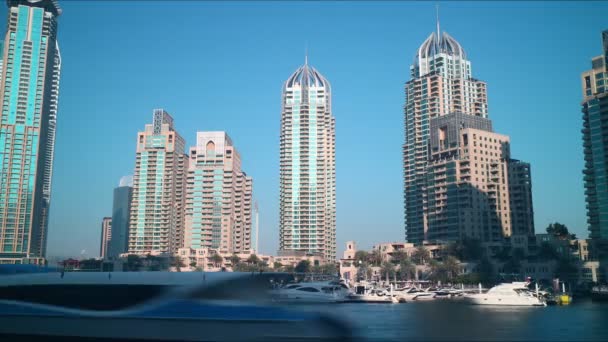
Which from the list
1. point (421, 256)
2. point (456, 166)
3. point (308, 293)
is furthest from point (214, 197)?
point (308, 293)

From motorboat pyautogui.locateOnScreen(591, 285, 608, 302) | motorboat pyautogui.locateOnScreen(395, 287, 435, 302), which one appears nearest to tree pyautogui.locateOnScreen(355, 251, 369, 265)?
motorboat pyautogui.locateOnScreen(395, 287, 435, 302)

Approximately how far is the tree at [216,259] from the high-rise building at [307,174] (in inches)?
949

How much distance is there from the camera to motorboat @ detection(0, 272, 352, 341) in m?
18.2

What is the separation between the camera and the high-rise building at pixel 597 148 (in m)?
110

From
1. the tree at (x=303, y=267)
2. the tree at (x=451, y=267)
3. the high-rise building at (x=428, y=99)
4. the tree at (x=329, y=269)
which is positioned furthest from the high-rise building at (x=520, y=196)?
the tree at (x=303, y=267)

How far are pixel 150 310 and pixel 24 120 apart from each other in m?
151

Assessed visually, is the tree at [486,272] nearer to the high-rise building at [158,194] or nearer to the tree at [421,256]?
the tree at [421,256]

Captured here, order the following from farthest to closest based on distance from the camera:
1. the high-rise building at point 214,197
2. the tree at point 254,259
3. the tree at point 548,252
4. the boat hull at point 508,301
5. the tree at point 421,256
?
the high-rise building at point 214,197, the tree at point 254,259, the tree at point 421,256, the tree at point 548,252, the boat hull at point 508,301

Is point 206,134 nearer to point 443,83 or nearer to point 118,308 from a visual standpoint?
point 443,83

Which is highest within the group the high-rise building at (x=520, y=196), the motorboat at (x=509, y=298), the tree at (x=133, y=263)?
the high-rise building at (x=520, y=196)

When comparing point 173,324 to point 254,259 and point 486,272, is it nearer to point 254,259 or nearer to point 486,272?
point 486,272

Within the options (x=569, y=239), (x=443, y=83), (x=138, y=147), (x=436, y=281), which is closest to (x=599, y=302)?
(x=436, y=281)

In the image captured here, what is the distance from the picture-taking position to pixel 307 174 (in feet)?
514

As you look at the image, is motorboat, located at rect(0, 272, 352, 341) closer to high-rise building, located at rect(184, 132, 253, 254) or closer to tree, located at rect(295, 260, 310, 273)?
tree, located at rect(295, 260, 310, 273)
